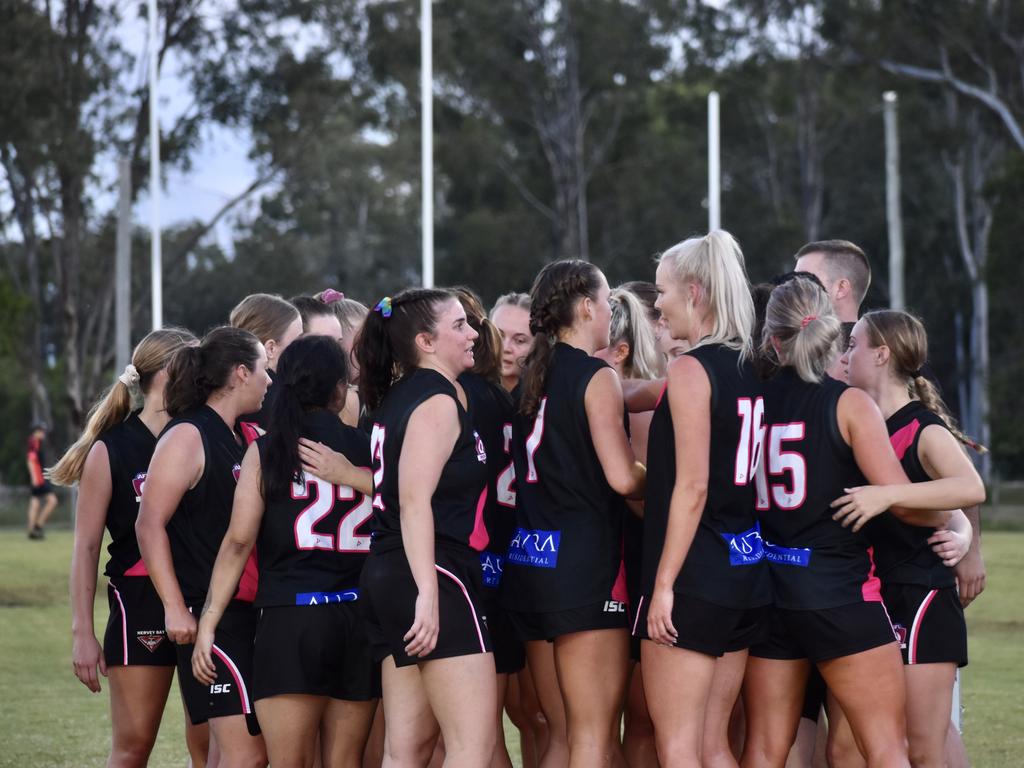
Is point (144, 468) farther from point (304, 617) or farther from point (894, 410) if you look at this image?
point (894, 410)

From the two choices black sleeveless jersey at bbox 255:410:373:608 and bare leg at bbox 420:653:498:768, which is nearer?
bare leg at bbox 420:653:498:768

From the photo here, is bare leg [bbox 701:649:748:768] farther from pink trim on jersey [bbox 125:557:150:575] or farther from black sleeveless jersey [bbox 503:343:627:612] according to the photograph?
pink trim on jersey [bbox 125:557:150:575]

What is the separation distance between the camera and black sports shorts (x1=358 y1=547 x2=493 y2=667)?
429cm

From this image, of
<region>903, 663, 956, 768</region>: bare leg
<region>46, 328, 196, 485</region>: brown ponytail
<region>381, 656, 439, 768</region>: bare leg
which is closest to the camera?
<region>381, 656, 439, 768</region>: bare leg

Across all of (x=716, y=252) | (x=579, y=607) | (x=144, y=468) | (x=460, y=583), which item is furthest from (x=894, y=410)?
(x=144, y=468)

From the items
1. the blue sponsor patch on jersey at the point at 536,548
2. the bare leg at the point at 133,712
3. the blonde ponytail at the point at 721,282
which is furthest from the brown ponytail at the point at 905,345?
the bare leg at the point at 133,712

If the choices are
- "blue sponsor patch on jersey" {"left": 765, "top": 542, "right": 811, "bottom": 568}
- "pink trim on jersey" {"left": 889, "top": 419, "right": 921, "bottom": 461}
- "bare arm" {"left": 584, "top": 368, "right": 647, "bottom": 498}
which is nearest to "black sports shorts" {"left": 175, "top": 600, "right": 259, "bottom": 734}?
"bare arm" {"left": 584, "top": 368, "right": 647, "bottom": 498}

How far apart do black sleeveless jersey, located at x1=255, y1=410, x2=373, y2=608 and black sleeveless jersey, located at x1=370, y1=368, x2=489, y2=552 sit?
26 centimetres

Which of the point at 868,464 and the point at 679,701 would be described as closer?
the point at 679,701

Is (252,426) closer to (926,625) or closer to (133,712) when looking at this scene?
(133,712)

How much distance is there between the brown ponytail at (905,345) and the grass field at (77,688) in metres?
2.89

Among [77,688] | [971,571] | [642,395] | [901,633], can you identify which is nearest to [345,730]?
[642,395]

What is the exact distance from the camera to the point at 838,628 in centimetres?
437

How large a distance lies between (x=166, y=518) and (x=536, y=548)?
1309 millimetres
